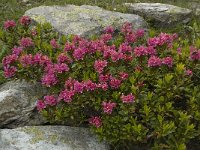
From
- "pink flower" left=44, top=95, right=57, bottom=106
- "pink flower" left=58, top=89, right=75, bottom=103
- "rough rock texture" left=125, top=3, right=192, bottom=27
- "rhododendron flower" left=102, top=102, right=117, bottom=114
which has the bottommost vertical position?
"rough rock texture" left=125, top=3, right=192, bottom=27

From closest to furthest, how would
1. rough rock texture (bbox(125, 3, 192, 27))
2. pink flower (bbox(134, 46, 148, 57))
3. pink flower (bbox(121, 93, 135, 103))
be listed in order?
pink flower (bbox(121, 93, 135, 103))
pink flower (bbox(134, 46, 148, 57))
rough rock texture (bbox(125, 3, 192, 27))

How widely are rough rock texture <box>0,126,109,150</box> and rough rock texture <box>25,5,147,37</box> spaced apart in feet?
12.2

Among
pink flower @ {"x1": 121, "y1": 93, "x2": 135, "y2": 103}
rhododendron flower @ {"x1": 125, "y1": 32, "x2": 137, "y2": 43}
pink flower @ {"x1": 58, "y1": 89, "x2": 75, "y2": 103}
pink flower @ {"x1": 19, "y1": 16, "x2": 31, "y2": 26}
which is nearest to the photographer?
pink flower @ {"x1": 121, "y1": 93, "x2": 135, "y2": 103}

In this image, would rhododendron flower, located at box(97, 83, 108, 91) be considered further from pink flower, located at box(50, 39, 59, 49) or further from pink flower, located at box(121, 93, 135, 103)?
pink flower, located at box(50, 39, 59, 49)

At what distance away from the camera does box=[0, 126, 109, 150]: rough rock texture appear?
6.65 m

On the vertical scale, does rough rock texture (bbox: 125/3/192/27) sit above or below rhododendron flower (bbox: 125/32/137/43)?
below

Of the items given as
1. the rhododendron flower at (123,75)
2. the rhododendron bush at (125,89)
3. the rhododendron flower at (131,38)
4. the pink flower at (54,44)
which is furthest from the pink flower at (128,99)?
the pink flower at (54,44)

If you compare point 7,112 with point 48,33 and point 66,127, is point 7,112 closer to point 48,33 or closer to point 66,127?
point 66,127

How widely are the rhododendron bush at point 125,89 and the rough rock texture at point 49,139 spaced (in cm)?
19

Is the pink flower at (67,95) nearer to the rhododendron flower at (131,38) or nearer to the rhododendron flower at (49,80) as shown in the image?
the rhododendron flower at (49,80)

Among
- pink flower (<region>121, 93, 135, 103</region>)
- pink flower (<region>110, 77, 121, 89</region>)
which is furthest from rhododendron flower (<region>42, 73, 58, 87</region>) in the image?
pink flower (<region>121, 93, 135, 103</region>)

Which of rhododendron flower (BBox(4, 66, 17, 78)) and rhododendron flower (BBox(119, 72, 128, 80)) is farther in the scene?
rhododendron flower (BBox(4, 66, 17, 78))

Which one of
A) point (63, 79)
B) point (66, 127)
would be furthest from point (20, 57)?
point (66, 127)

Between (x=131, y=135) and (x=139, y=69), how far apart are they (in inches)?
41.4
